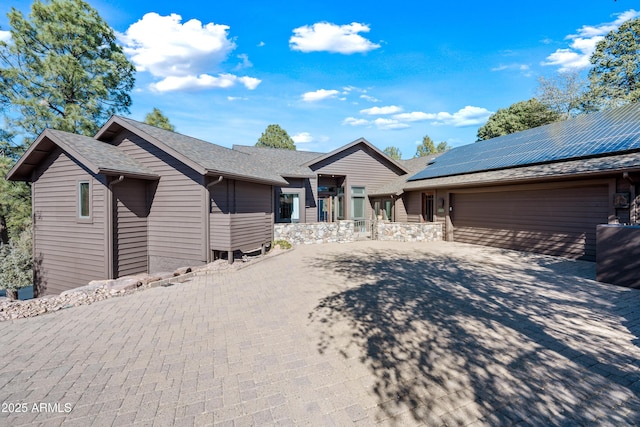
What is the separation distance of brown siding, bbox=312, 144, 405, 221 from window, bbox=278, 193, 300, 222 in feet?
7.50

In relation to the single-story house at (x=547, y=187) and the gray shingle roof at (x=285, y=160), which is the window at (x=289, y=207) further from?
the single-story house at (x=547, y=187)

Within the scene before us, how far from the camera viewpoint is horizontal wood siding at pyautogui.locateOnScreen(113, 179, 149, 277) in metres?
9.30

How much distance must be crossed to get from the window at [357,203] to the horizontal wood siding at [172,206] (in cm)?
1071

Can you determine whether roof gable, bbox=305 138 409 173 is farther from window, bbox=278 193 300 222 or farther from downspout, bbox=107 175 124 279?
downspout, bbox=107 175 124 279

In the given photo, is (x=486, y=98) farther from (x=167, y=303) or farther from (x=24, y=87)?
(x=24, y=87)

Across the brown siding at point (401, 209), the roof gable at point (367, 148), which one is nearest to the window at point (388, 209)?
the brown siding at point (401, 209)

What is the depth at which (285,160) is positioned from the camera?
57.4 ft

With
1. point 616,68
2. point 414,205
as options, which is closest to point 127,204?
point 414,205

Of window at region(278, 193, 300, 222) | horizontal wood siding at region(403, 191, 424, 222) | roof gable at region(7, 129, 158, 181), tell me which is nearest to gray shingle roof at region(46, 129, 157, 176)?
roof gable at region(7, 129, 158, 181)

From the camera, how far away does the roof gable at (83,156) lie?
28.1ft

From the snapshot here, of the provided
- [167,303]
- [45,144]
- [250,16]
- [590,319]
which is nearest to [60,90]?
[45,144]

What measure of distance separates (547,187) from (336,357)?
10.6 metres

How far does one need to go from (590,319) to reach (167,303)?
764 centimetres

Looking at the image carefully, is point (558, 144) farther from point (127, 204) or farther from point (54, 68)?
point (54, 68)
